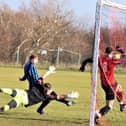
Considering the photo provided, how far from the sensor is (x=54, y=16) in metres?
69.2

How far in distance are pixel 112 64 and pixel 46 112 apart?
2715 millimetres

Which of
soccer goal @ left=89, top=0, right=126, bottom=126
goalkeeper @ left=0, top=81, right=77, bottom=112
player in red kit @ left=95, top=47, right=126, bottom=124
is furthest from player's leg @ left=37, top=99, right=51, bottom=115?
soccer goal @ left=89, top=0, right=126, bottom=126

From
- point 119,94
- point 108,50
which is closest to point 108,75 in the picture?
point 108,50

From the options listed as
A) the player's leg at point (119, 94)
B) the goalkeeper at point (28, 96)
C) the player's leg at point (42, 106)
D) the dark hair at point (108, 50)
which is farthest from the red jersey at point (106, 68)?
the player's leg at point (42, 106)

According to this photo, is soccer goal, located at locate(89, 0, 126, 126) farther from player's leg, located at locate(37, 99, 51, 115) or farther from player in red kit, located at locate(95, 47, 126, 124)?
player's leg, located at locate(37, 99, 51, 115)

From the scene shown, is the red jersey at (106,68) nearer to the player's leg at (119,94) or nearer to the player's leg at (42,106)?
the player's leg at (119,94)

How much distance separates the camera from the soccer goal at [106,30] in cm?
1057

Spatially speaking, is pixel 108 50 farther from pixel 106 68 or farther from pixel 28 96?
pixel 28 96

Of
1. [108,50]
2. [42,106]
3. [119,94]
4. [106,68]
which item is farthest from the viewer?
[42,106]

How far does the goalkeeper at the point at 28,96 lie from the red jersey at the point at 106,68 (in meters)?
1.66

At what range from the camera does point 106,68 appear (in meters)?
12.8

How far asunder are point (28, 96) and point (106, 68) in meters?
2.13

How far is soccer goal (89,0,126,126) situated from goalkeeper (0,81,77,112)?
1.92 m

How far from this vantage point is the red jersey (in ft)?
41.6
